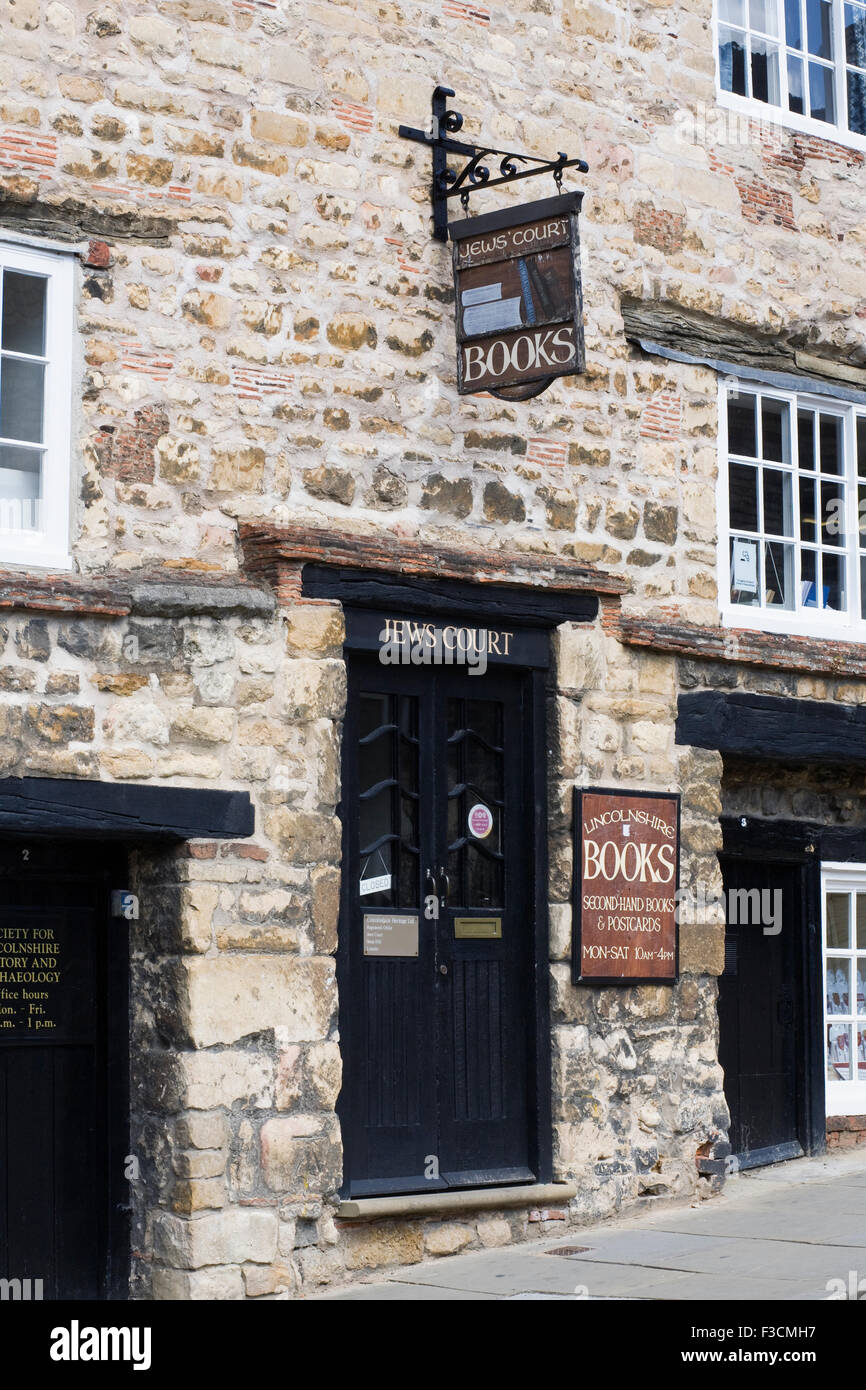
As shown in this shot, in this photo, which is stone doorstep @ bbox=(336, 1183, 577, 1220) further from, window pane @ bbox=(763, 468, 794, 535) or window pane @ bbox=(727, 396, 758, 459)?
window pane @ bbox=(727, 396, 758, 459)

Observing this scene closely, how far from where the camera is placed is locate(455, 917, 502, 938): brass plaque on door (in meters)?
8.91

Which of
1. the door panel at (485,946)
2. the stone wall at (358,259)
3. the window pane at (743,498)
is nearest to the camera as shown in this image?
the stone wall at (358,259)

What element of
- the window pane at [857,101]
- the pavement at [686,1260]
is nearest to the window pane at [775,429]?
the window pane at [857,101]

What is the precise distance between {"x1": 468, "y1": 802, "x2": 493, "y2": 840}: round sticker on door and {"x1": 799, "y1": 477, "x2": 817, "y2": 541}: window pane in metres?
2.80

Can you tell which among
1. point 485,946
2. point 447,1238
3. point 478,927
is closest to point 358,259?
point 478,927

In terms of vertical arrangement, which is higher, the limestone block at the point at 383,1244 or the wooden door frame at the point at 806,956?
the wooden door frame at the point at 806,956

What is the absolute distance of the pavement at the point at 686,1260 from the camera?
7430mm

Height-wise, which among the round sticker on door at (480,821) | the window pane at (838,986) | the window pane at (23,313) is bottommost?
the window pane at (838,986)

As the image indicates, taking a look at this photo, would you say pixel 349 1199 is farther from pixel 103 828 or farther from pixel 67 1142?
pixel 103 828

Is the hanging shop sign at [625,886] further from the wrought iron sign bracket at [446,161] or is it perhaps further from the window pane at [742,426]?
the wrought iron sign bracket at [446,161]

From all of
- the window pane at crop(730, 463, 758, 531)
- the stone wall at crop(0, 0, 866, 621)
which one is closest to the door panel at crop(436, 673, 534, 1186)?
the stone wall at crop(0, 0, 866, 621)

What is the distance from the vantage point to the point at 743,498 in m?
10.5

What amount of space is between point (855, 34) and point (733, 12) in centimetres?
96

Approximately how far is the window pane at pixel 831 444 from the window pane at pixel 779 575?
65 cm
